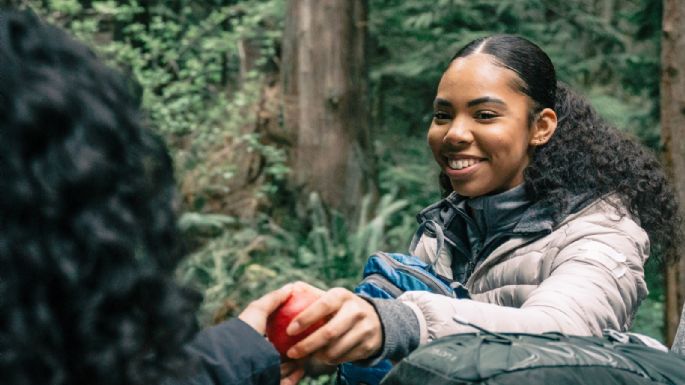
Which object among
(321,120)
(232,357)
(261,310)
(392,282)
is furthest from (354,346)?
(321,120)

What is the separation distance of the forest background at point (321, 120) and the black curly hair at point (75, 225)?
256 inches

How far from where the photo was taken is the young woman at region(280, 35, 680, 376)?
2.71m

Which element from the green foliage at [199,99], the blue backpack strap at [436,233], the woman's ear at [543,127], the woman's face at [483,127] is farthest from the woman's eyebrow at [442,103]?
the green foliage at [199,99]

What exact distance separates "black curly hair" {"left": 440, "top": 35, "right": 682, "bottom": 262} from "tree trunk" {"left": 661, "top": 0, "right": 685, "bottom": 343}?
2.69 m

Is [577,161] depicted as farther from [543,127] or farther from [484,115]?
[484,115]

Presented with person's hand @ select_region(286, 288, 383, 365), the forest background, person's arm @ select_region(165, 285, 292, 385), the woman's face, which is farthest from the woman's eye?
the forest background

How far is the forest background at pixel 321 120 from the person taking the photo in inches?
347

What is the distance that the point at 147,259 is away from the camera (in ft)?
4.75

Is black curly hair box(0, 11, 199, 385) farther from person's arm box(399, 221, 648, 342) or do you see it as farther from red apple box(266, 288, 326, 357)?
person's arm box(399, 221, 648, 342)

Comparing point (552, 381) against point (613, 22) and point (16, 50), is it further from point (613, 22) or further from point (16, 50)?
point (613, 22)

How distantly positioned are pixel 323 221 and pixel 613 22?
17.8 ft

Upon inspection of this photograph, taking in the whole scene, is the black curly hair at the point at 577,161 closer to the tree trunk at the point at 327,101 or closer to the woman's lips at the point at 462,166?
the woman's lips at the point at 462,166

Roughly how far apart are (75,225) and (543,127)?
2.18 m

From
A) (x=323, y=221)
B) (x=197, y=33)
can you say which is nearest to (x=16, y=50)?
(x=323, y=221)
